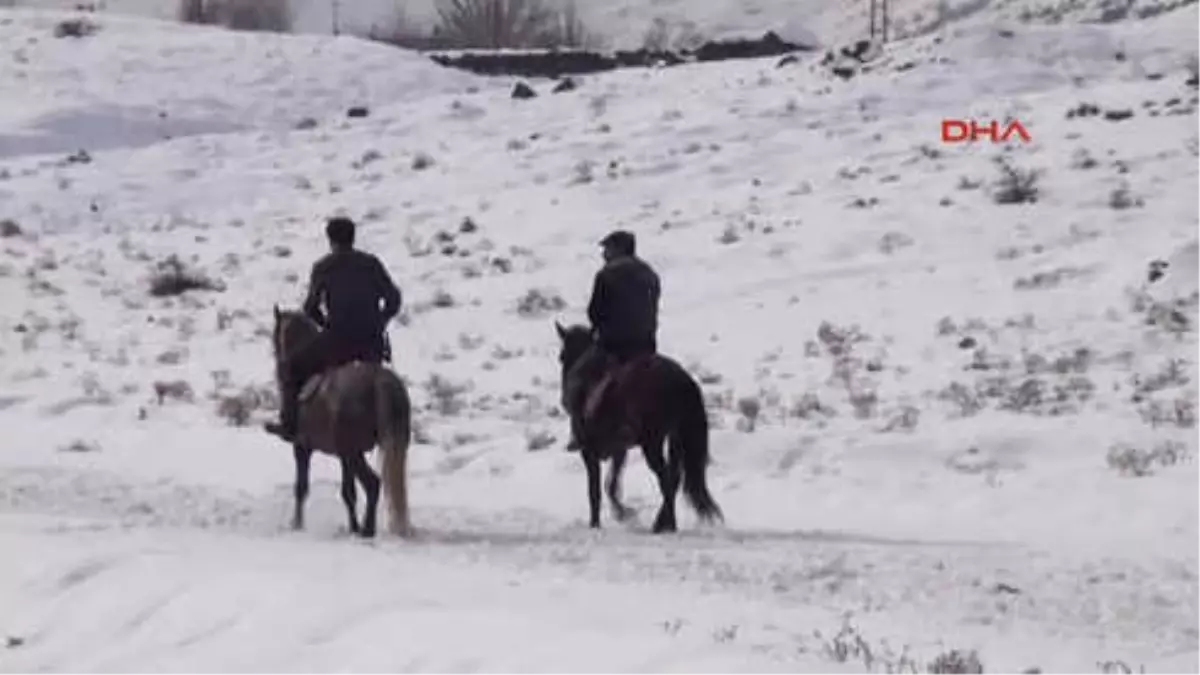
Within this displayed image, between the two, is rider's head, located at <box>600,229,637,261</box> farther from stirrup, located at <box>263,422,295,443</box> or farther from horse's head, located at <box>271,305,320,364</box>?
stirrup, located at <box>263,422,295,443</box>

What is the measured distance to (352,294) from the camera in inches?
523

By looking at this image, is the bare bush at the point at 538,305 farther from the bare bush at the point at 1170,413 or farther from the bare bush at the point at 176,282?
the bare bush at the point at 1170,413

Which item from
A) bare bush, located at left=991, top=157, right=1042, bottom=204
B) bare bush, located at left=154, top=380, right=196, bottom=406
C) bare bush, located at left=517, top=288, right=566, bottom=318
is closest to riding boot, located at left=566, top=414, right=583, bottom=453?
bare bush, located at left=154, top=380, right=196, bottom=406

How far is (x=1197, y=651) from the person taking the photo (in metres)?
9.08

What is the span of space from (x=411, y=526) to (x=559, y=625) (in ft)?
17.9

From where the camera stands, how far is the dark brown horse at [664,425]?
517 inches

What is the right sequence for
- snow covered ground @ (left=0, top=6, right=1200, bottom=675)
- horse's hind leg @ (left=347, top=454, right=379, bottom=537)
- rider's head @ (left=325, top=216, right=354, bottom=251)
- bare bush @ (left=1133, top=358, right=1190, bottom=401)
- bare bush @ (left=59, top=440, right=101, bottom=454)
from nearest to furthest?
snow covered ground @ (left=0, top=6, right=1200, bottom=675) < horse's hind leg @ (left=347, top=454, right=379, bottom=537) < rider's head @ (left=325, top=216, right=354, bottom=251) < bare bush @ (left=1133, top=358, right=1190, bottom=401) < bare bush @ (left=59, top=440, right=101, bottom=454)

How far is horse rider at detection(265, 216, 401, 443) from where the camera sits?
13297mm

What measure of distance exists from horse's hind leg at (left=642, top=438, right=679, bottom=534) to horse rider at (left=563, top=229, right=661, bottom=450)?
57 centimetres

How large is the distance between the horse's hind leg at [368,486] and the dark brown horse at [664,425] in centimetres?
158

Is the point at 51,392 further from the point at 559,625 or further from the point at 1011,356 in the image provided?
the point at 559,625

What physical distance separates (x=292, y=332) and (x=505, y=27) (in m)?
71.6

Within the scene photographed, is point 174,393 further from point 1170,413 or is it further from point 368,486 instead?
point 1170,413

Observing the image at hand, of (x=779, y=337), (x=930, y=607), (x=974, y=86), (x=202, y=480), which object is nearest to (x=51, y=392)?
(x=202, y=480)
